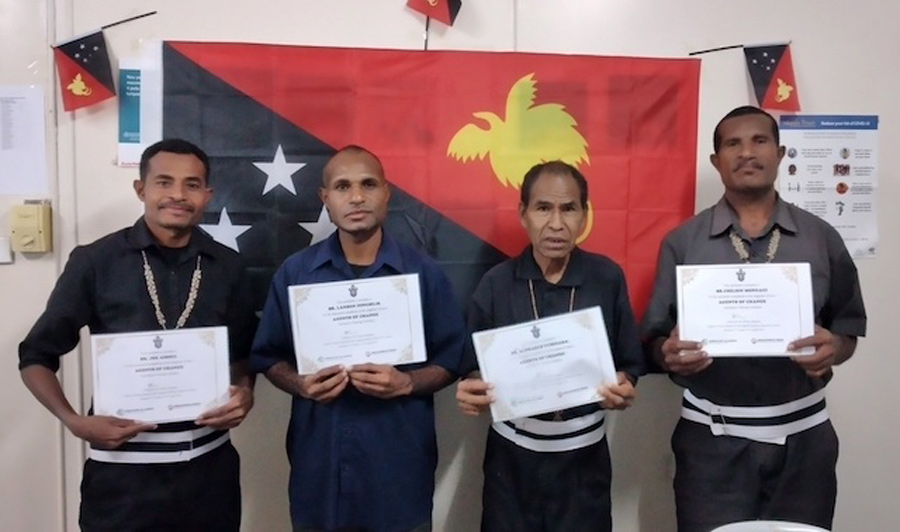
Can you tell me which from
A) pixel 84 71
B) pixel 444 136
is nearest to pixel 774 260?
Answer: pixel 444 136

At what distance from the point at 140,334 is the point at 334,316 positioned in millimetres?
481

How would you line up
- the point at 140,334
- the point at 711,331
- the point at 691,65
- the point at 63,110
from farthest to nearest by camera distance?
the point at 691,65 < the point at 63,110 < the point at 711,331 < the point at 140,334

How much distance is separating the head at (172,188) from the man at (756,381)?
53.9 inches

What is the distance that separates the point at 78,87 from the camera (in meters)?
2.21

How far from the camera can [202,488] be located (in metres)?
1.73

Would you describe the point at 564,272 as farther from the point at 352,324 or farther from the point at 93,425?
the point at 93,425

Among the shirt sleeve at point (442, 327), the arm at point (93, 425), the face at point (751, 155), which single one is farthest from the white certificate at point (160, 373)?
the face at point (751, 155)

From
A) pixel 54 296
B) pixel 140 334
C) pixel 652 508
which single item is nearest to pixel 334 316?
pixel 140 334

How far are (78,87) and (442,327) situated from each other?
4.93 ft

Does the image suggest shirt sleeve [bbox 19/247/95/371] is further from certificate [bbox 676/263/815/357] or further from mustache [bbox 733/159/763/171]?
mustache [bbox 733/159/763/171]

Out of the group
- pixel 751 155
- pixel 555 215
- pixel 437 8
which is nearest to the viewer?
pixel 555 215

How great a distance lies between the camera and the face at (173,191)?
1738 millimetres

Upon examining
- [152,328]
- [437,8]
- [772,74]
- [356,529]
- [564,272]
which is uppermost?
[437,8]

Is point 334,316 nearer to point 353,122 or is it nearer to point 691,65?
point 353,122
